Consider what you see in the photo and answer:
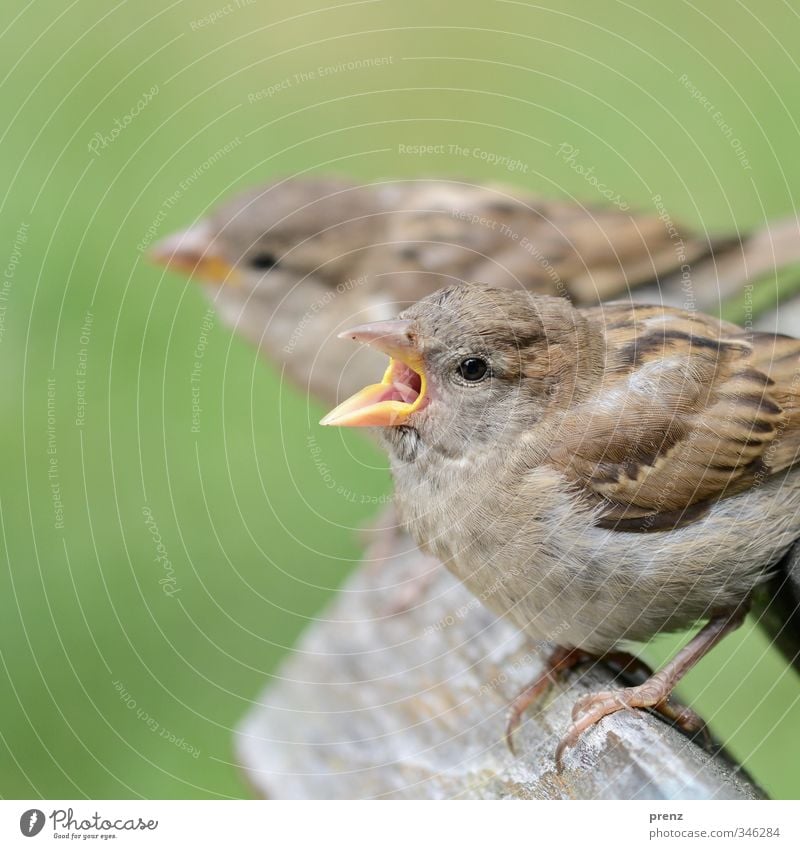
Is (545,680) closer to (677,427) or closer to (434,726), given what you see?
(434,726)

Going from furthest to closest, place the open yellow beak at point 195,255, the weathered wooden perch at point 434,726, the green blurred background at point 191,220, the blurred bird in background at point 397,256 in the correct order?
the open yellow beak at point 195,255 → the green blurred background at point 191,220 → the blurred bird in background at point 397,256 → the weathered wooden perch at point 434,726

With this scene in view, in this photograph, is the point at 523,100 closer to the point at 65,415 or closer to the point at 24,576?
the point at 65,415

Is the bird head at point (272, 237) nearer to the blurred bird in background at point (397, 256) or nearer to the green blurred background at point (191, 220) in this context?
the blurred bird in background at point (397, 256)

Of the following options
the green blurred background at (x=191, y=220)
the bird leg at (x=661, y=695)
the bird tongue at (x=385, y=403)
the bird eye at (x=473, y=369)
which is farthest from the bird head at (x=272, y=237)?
the bird leg at (x=661, y=695)

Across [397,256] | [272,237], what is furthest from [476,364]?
[272,237]

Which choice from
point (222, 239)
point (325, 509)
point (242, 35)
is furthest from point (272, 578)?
point (242, 35)

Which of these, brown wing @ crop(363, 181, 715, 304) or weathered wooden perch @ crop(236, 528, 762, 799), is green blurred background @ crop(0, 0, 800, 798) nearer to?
brown wing @ crop(363, 181, 715, 304)
